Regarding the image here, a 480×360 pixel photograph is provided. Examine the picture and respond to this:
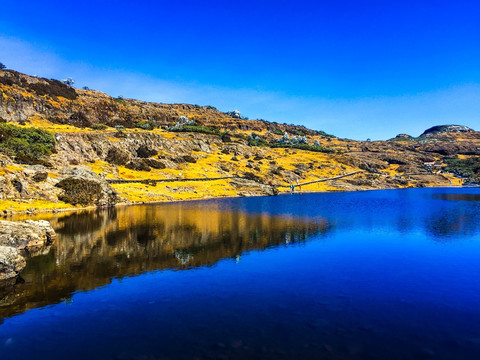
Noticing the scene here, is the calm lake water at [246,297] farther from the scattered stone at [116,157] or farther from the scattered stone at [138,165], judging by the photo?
the scattered stone at [116,157]

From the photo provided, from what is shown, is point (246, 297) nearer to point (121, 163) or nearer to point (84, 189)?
point (84, 189)

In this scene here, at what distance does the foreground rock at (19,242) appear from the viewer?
26.9 meters

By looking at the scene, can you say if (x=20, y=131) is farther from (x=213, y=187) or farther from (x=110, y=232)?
(x=110, y=232)

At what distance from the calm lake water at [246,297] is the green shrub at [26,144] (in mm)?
49947

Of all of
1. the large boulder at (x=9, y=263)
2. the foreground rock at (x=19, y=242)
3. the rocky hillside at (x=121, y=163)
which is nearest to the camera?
the large boulder at (x=9, y=263)

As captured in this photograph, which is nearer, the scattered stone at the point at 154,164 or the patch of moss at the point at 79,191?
the patch of moss at the point at 79,191

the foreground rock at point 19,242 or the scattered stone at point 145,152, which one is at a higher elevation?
the scattered stone at point 145,152

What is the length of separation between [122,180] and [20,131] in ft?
114

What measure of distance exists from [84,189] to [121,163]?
123 ft

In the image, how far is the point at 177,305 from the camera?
2162 centimetres

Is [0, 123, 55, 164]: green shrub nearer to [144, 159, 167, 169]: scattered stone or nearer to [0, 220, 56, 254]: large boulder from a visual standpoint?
[144, 159, 167, 169]: scattered stone

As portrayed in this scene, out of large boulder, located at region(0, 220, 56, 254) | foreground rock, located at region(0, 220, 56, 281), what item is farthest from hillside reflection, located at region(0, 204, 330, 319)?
large boulder, located at region(0, 220, 56, 254)

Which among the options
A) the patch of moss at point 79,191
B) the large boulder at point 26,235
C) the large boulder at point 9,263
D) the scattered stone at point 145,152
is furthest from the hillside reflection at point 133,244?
the scattered stone at point 145,152

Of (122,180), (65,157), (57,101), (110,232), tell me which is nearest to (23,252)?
(110,232)
